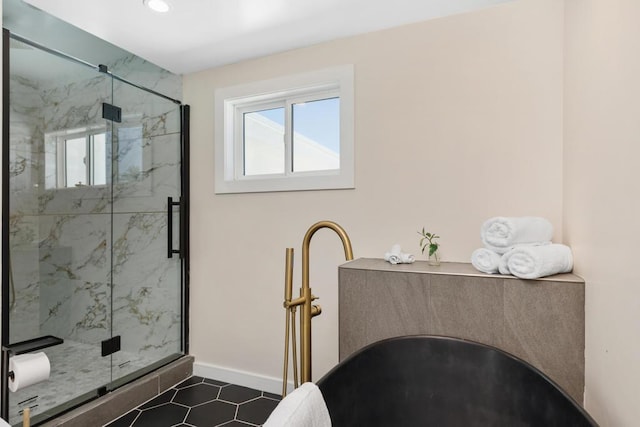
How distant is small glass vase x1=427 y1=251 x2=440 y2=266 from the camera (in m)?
1.72

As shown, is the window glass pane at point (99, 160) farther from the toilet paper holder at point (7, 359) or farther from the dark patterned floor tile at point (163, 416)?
the dark patterned floor tile at point (163, 416)

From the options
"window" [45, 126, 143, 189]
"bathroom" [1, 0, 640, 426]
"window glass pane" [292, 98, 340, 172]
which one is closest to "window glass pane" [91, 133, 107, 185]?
"window" [45, 126, 143, 189]

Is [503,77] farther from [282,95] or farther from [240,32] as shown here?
[240,32]

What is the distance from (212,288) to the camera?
252 cm

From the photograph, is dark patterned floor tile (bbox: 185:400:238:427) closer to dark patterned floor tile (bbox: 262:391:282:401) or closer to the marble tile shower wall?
dark patterned floor tile (bbox: 262:391:282:401)

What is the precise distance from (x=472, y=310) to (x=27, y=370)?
1812 millimetres

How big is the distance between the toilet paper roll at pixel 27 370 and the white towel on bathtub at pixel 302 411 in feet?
3.79

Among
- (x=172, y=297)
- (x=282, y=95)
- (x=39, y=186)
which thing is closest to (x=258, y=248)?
(x=172, y=297)

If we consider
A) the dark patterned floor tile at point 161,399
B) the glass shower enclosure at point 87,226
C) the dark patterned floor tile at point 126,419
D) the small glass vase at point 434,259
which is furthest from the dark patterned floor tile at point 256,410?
the small glass vase at point 434,259

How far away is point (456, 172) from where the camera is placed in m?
1.85

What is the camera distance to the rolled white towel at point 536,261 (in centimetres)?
129

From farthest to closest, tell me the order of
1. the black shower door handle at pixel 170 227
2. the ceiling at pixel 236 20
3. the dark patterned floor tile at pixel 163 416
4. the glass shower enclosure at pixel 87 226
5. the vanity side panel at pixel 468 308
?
the black shower door handle at pixel 170 227
the dark patterned floor tile at pixel 163 416
the ceiling at pixel 236 20
the glass shower enclosure at pixel 87 226
the vanity side panel at pixel 468 308

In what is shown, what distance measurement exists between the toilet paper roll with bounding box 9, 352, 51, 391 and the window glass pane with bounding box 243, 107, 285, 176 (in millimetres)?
1575

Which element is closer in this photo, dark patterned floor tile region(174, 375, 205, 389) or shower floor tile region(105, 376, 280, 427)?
shower floor tile region(105, 376, 280, 427)
